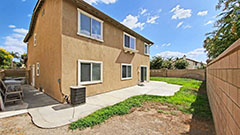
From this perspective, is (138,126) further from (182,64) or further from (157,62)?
(182,64)

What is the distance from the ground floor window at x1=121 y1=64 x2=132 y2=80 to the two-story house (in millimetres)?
56

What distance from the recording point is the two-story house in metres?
5.40

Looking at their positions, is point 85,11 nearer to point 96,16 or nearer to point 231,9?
point 96,16

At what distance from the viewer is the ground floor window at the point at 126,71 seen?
30.9 feet

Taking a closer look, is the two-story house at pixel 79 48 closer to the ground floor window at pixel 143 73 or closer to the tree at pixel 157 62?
the ground floor window at pixel 143 73

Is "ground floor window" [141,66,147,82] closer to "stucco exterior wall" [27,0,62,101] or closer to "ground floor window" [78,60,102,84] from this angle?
"ground floor window" [78,60,102,84]

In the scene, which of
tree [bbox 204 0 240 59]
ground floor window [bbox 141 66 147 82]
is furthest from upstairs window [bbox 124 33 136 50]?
tree [bbox 204 0 240 59]

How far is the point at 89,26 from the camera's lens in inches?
255

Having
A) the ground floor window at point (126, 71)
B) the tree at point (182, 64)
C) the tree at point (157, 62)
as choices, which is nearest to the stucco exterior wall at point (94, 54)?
the ground floor window at point (126, 71)

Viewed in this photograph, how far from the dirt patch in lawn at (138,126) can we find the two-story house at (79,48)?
2172 mm

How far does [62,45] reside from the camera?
17.2 ft

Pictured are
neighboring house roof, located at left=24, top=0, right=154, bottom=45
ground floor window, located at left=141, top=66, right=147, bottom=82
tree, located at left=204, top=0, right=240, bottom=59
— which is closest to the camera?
tree, located at left=204, top=0, right=240, bottom=59

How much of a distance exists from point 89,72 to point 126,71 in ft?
13.9

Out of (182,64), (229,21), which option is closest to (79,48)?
(229,21)
